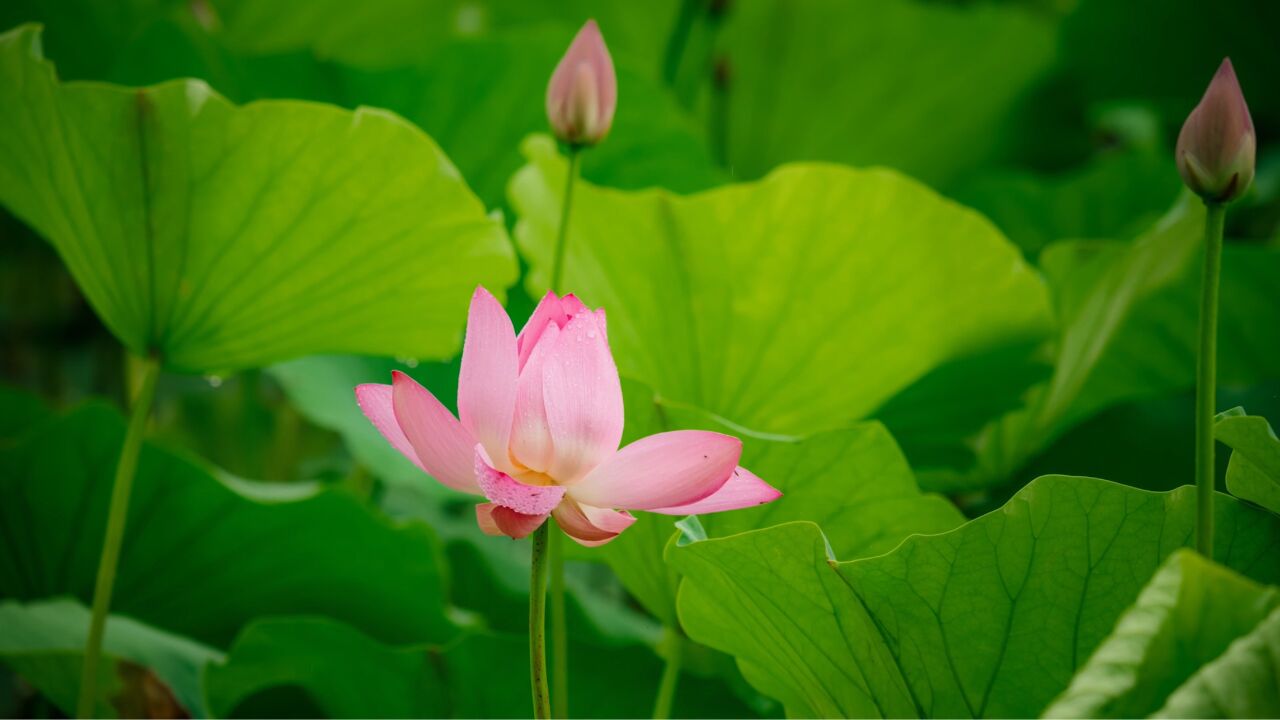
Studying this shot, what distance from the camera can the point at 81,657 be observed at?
1.49ft

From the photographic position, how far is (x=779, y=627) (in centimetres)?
34

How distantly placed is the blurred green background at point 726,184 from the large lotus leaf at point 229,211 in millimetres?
42

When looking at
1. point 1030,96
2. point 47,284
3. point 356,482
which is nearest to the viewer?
point 356,482

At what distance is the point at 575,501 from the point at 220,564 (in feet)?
1.24

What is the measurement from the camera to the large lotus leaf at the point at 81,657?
46 cm

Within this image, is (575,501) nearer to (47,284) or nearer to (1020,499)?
(1020,499)

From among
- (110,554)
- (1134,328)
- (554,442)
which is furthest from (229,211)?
(1134,328)

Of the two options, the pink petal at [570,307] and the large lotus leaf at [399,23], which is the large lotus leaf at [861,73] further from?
the pink petal at [570,307]

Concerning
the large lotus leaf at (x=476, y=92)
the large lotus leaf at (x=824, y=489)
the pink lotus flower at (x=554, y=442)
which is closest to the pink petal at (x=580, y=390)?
the pink lotus flower at (x=554, y=442)

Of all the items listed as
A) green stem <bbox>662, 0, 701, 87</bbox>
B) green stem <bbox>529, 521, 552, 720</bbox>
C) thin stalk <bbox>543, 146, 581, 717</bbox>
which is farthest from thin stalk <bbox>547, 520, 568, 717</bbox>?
green stem <bbox>662, 0, 701, 87</bbox>

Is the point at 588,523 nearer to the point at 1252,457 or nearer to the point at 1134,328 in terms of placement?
the point at 1252,457

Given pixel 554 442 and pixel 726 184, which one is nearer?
pixel 554 442

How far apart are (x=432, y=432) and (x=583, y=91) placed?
0.61 ft

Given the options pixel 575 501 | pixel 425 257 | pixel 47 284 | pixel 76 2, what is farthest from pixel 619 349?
pixel 47 284
